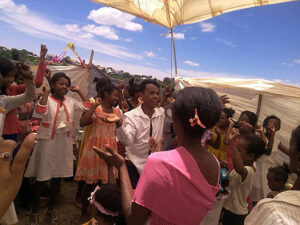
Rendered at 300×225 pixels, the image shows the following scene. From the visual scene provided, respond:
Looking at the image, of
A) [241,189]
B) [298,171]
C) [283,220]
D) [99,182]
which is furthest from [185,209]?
[99,182]

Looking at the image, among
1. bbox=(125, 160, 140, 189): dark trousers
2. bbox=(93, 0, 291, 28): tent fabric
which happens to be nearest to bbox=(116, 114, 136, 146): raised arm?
bbox=(125, 160, 140, 189): dark trousers

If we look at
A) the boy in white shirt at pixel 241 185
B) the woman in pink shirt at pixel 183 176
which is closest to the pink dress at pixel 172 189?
the woman in pink shirt at pixel 183 176

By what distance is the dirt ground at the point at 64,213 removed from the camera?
3301 millimetres

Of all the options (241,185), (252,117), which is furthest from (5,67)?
(252,117)

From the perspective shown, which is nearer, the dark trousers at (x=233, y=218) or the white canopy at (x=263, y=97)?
the dark trousers at (x=233, y=218)

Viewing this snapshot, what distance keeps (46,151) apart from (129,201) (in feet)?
7.55

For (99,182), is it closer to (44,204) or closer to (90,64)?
(44,204)

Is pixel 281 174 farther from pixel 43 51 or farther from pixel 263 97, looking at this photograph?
pixel 43 51

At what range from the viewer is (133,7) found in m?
3.81

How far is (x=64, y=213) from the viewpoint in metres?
3.59

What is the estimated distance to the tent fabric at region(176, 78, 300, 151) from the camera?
11.0 feet

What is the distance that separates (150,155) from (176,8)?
3000mm

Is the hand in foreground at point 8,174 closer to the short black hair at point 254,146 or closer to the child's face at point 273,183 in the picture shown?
the short black hair at point 254,146

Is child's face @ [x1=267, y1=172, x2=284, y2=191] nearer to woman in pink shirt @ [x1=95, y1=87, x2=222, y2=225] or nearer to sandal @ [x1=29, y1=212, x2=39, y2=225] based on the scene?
woman in pink shirt @ [x1=95, y1=87, x2=222, y2=225]
